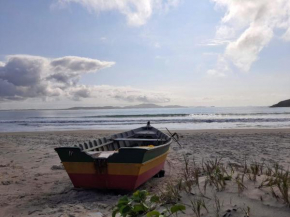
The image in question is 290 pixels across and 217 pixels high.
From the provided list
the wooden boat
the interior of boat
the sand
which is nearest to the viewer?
the sand

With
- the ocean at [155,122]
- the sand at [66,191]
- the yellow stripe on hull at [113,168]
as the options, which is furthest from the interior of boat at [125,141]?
the ocean at [155,122]

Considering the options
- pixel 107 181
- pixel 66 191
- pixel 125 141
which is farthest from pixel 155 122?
pixel 107 181

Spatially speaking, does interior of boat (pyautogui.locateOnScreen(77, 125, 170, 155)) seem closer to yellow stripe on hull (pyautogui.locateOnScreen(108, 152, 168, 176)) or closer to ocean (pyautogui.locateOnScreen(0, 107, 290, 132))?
yellow stripe on hull (pyautogui.locateOnScreen(108, 152, 168, 176))

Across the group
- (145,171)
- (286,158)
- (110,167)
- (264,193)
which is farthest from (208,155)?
(264,193)

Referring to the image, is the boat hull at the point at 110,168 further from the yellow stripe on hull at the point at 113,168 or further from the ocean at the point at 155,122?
the ocean at the point at 155,122

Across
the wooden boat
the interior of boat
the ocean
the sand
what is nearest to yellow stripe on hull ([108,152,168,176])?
the wooden boat

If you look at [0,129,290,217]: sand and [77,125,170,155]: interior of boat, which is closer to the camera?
[0,129,290,217]: sand

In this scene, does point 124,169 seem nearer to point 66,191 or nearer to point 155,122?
point 66,191

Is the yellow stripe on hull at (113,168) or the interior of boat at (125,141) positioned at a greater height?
the interior of boat at (125,141)

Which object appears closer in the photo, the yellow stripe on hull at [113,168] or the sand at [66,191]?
the sand at [66,191]

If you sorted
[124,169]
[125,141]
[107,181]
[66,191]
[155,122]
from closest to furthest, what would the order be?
[124,169] < [107,181] < [66,191] < [125,141] < [155,122]

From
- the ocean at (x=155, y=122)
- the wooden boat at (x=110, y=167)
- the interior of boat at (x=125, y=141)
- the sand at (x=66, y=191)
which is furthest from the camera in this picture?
the ocean at (x=155, y=122)

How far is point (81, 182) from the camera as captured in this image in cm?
555

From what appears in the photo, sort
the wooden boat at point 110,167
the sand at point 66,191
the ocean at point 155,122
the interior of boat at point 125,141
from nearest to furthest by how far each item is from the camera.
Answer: the sand at point 66,191
the wooden boat at point 110,167
the interior of boat at point 125,141
the ocean at point 155,122
